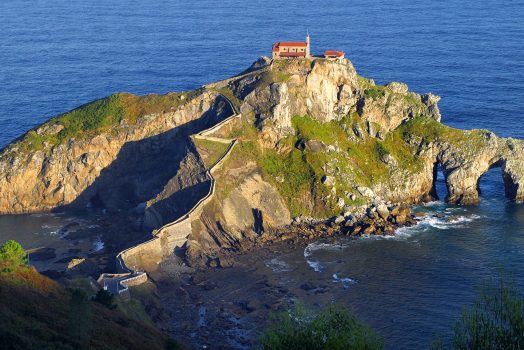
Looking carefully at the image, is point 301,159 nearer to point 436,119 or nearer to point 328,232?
point 328,232

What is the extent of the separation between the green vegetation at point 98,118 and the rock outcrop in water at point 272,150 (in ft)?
0.53

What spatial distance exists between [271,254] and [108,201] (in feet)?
101

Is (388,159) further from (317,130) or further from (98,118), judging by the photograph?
(98,118)

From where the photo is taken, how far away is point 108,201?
12800 cm

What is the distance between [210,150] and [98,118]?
2232 cm

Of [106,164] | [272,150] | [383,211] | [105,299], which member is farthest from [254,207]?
[105,299]

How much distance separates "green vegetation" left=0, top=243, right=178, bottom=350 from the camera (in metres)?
65.7

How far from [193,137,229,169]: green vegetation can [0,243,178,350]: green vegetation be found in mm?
37581

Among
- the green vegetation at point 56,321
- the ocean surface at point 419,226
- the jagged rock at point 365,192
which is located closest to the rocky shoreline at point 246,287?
the jagged rock at point 365,192

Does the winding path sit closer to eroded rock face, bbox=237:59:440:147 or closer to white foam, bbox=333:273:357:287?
eroded rock face, bbox=237:59:440:147

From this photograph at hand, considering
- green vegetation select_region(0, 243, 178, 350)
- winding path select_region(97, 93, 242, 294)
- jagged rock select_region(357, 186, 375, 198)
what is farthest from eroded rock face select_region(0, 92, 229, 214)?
green vegetation select_region(0, 243, 178, 350)

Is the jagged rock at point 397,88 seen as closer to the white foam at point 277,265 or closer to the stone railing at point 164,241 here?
the stone railing at point 164,241

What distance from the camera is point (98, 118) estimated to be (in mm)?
133625

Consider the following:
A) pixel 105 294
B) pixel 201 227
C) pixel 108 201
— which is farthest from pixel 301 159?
pixel 105 294
